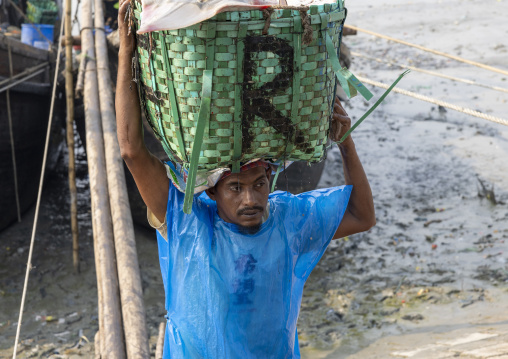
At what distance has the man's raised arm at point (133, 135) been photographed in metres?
1.71

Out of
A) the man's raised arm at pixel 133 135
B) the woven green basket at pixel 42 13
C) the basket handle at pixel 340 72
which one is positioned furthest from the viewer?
the woven green basket at pixel 42 13

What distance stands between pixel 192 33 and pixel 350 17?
13876 mm

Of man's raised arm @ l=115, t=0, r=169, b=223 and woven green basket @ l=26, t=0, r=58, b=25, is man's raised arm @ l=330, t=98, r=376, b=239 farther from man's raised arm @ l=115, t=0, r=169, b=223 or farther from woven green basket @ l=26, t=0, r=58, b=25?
woven green basket @ l=26, t=0, r=58, b=25

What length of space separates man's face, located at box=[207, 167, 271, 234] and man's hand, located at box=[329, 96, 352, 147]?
0.83ft

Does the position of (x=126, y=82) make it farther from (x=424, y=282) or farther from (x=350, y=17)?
(x=350, y=17)

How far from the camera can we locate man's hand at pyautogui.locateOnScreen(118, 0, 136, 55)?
1651 millimetres

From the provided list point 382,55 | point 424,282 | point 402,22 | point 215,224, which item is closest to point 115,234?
point 215,224

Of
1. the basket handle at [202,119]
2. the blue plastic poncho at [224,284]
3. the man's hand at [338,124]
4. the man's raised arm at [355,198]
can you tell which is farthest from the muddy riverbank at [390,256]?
the basket handle at [202,119]

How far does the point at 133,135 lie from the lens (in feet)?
5.74

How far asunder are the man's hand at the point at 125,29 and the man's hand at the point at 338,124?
603 mm

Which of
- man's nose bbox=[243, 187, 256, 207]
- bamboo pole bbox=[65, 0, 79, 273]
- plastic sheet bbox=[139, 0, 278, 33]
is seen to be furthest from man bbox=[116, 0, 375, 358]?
bamboo pole bbox=[65, 0, 79, 273]

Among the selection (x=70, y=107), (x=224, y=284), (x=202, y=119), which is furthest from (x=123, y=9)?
(x=70, y=107)

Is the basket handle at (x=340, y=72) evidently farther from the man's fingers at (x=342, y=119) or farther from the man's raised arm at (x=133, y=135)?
the man's raised arm at (x=133, y=135)

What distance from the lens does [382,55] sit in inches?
470
